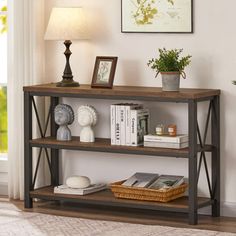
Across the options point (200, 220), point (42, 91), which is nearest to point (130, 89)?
point (42, 91)

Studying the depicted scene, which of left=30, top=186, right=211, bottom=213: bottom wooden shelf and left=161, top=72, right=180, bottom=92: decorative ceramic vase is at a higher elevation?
left=161, top=72, right=180, bottom=92: decorative ceramic vase

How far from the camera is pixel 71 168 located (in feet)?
18.6

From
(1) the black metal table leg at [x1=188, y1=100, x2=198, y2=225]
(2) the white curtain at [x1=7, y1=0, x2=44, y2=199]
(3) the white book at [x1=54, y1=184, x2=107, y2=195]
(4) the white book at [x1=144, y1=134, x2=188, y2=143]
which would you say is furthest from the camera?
(2) the white curtain at [x1=7, y1=0, x2=44, y2=199]

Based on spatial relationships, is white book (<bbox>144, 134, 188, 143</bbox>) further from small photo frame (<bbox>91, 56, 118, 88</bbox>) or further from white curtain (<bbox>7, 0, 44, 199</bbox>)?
white curtain (<bbox>7, 0, 44, 199</bbox>)

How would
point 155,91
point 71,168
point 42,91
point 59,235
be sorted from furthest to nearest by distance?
1. point 71,168
2. point 42,91
3. point 155,91
4. point 59,235

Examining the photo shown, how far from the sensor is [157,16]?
17.1 feet

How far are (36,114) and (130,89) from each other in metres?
0.77

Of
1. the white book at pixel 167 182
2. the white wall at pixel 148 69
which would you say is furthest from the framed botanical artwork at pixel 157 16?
the white book at pixel 167 182

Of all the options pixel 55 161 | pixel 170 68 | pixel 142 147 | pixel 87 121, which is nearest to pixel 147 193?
pixel 142 147

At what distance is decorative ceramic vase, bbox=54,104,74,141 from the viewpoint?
5.38m

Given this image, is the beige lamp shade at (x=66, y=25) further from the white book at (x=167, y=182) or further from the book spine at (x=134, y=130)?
the white book at (x=167, y=182)

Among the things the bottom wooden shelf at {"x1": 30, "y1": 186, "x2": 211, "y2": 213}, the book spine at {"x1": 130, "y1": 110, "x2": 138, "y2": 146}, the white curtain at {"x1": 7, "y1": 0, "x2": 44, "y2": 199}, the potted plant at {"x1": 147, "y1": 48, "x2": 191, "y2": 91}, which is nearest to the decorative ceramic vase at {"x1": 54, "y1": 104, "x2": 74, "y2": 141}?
the white curtain at {"x1": 7, "y1": 0, "x2": 44, "y2": 199}

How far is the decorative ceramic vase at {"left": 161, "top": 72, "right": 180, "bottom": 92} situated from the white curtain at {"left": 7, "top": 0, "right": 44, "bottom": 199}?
1.08 meters

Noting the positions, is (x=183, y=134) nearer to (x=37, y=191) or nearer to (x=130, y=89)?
(x=130, y=89)
